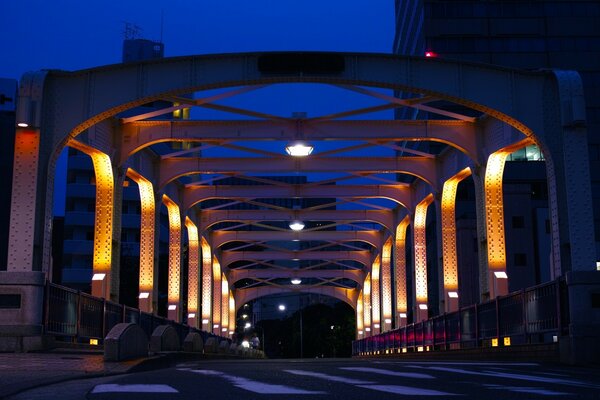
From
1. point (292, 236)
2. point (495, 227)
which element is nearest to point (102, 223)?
point (495, 227)

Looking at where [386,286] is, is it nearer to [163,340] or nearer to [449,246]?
[449,246]

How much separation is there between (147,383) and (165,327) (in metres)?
10.1

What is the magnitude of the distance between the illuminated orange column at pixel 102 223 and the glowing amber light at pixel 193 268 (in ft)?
46.1

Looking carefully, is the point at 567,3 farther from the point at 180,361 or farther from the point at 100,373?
the point at 100,373

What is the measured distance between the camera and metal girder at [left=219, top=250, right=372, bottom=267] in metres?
53.8

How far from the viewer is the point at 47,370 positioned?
1082cm

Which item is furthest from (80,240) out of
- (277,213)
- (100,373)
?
(100,373)

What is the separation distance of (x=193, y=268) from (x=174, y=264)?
635 centimetres

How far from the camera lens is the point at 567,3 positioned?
250 feet

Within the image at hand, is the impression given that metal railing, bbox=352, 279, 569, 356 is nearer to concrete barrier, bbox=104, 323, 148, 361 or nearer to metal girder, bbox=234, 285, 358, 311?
concrete barrier, bbox=104, 323, 148, 361

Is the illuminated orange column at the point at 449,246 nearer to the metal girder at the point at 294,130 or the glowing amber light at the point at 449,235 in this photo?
the glowing amber light at the point at 449,235

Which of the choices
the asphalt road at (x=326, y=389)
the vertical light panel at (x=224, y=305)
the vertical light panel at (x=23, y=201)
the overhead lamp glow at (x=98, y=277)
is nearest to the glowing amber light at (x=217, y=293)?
the vertical light panel at (x=224, y=305)

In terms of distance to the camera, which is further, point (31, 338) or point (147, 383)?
point (31, 338)

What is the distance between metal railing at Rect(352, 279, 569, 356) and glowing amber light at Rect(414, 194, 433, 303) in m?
5.50
